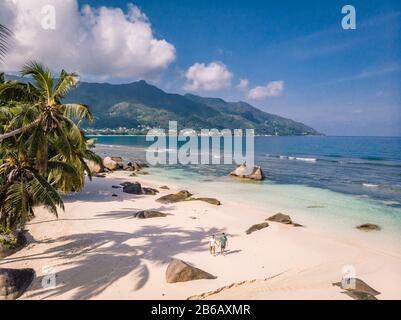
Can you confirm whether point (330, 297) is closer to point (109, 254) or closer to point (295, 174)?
point (109, 254)

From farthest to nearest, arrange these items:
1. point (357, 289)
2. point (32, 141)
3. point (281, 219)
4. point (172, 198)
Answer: point (172, 198) → point (281, 219) → point (357, 289) → point (32, 141)

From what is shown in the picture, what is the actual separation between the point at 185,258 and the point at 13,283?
6725 millimetres

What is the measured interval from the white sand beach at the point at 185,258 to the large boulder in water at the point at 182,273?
0.88 feet

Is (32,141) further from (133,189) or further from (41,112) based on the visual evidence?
(133,189)

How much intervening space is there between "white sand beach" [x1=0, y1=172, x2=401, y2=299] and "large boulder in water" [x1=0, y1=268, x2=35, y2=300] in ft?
1.19

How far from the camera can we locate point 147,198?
2764 cm

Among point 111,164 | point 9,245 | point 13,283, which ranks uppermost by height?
point 111,164

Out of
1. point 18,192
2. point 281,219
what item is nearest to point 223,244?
point 281,219

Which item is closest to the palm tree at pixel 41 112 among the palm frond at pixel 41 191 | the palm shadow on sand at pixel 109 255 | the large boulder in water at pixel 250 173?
the palm frond at pixel 41 191

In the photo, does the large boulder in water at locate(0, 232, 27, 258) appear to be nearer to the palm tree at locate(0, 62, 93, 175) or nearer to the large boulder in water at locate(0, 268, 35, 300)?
the large boulder in water at locate(0, 268, 35, 300)

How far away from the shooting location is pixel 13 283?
33.0 ft

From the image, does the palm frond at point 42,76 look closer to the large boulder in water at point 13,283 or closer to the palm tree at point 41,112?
the palm tree at point 41,112

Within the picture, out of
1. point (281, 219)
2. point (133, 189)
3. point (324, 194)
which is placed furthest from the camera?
point (324, 194)
